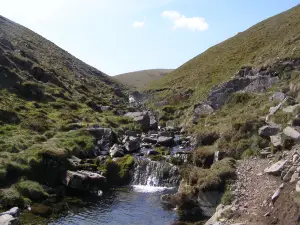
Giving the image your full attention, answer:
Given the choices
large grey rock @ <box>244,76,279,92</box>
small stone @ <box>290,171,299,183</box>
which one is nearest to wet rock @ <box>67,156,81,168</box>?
small stone @ <box>290,171,299,183</box>

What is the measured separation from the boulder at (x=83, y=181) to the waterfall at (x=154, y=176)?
126 inches

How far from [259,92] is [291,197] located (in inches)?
1043

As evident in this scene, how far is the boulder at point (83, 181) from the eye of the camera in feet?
90.9

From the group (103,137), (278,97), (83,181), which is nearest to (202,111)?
(278,97)

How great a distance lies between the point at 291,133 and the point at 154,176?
11956mm

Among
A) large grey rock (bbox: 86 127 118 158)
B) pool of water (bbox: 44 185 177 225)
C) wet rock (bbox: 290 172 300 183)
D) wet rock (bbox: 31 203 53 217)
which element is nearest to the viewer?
wet rock (bbox: 290 172 300 183)

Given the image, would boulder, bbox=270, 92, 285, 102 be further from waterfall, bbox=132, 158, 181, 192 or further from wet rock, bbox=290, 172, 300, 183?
wet rock, bbox=290, 172, 300, 183

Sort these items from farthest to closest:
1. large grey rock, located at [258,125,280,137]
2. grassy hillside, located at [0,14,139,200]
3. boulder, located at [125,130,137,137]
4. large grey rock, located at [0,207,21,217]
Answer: boulder, located at [125,130,137,137] < grassy hillside, located at [0,14,139,200] < large grey rock, located at [258,125,280,137] < large grey rock, located at [0,207,21,217]

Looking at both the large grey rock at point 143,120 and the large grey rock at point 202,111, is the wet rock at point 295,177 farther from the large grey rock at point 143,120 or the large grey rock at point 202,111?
the large grey rock at point 143,120

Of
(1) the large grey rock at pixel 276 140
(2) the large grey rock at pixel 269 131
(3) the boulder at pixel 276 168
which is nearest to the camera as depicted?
(3) the boulder at pixel 276 168

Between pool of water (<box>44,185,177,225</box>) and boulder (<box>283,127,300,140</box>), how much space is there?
8.58 m

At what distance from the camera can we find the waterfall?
30.3 m

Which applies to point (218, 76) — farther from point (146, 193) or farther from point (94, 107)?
point (146, 193)

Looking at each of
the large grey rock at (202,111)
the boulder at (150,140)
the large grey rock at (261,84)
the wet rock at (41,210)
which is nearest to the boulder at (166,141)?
the boulder at (150,140)
